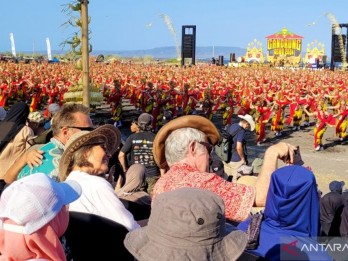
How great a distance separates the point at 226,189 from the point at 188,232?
657 mm

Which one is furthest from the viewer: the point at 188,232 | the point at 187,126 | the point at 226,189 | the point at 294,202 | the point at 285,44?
the point at 285,44

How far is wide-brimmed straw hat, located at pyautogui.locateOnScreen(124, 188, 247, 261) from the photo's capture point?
5.23ft

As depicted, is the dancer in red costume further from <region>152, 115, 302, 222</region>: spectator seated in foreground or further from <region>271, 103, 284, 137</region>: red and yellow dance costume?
<region>152, 115, 302, 222</region>: spectator seated in foreground

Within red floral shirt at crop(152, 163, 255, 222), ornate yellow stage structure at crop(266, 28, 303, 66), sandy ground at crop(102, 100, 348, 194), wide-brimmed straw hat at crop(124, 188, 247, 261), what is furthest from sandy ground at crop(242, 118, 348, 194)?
ornate yellow stage structure at crop(266, 28, 303, 66)

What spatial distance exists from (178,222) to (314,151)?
11415mm

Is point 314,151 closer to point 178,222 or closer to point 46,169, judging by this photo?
point 46,169

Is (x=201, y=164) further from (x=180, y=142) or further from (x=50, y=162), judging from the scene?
(x=50, y=162)

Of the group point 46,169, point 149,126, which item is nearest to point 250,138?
point 149,126

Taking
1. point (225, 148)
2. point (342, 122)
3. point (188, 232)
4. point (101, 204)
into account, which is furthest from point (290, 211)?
point (342, 122)

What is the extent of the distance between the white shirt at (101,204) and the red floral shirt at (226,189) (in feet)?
0.61

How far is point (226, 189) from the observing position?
2.21 m

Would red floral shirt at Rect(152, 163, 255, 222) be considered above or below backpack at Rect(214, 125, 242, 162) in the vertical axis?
above

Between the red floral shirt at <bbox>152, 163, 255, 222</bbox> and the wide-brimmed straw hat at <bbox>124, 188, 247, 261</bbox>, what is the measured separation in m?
0.48

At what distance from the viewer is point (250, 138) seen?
14.2m
